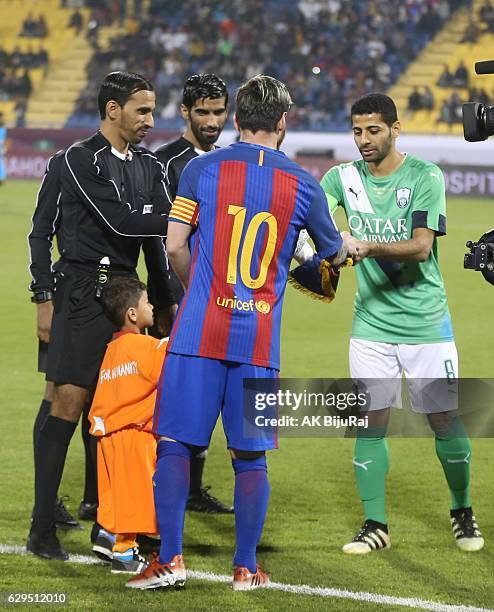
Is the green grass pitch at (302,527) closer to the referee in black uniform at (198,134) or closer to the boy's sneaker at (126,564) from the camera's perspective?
the boy's sneaker at (126,564)

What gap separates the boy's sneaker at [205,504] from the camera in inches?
234

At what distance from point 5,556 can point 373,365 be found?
1.84 meters

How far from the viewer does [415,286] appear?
539 centimetres

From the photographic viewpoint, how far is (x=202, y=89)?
593 cm

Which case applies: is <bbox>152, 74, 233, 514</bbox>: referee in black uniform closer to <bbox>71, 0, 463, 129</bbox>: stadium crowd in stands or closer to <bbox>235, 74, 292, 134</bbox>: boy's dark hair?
<bbox>235, 74, 292, 134</bbox>: boy's dark hair

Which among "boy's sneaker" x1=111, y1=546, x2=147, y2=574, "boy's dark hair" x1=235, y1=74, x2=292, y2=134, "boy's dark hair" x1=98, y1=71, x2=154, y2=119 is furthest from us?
"boy's dark hair" x1=98, y1=71, x2=154, y2=119

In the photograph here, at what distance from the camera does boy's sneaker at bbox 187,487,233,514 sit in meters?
5.94

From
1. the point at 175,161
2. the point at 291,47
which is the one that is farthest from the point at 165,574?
the point at 291,47

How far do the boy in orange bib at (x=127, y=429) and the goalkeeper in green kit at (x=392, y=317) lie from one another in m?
1.05

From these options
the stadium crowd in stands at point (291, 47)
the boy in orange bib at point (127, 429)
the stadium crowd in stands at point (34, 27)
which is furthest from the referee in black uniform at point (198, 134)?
the stadium crowd in stands at point (34, 27)

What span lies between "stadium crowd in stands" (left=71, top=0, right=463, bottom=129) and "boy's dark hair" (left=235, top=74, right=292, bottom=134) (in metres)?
28.5

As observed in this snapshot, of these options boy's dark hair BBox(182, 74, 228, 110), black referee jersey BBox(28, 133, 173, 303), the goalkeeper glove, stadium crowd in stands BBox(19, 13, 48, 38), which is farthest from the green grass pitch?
stadium crowd in stands BBox(19, 13, 48, 38)

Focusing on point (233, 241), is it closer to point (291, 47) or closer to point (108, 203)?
point (108, 203)

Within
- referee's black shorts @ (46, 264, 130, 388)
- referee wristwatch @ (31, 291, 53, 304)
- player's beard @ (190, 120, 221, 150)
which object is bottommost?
referee's black shorts @ (46, 264, 130, 388)
